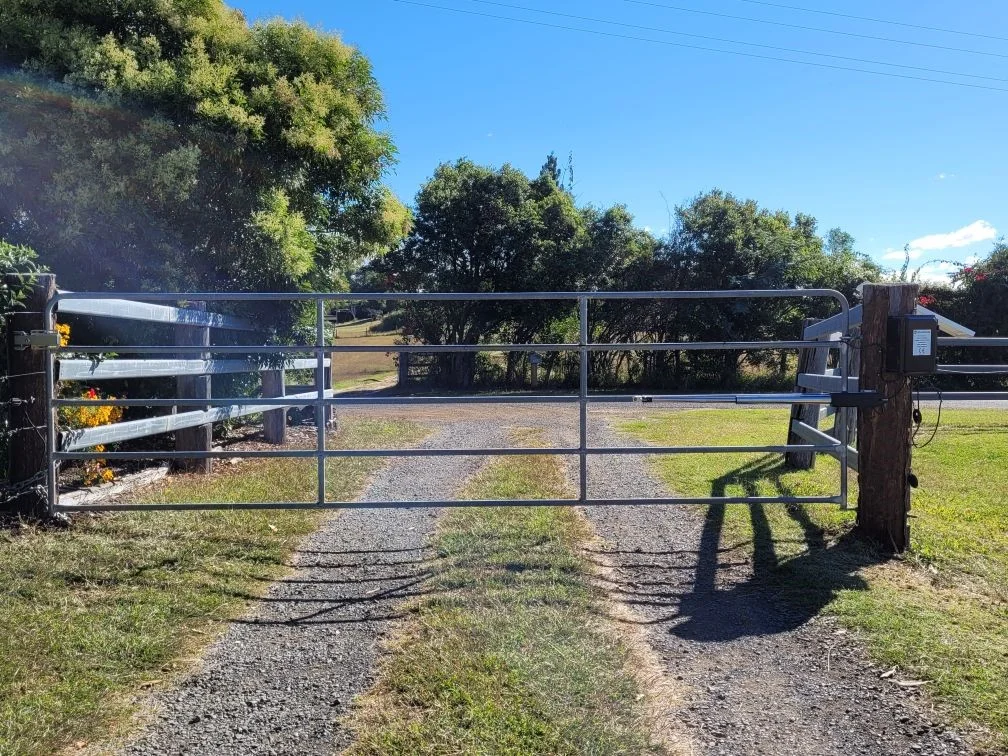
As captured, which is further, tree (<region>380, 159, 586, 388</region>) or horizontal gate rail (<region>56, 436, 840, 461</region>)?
tree (<region>380, 159, 586, 388</region>)

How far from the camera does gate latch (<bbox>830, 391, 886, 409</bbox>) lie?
4.53m

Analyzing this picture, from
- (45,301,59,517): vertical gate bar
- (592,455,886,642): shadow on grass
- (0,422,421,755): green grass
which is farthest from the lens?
(45,301,59,517): vertical gate bar

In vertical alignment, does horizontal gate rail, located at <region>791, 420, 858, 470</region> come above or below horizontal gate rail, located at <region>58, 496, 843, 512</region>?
above

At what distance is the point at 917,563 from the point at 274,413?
7482 mm

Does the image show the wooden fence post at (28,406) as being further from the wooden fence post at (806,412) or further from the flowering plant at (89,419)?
the wooden fence post at (806,412)

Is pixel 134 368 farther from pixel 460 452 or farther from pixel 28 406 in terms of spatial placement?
pixel 460 452

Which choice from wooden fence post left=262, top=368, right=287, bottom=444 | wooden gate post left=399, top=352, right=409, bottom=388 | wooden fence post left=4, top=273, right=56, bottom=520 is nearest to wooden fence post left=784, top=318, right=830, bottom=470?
wooden fence post left=262, top=368, right=287, bottom=444

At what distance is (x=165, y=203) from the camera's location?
8.09 meters

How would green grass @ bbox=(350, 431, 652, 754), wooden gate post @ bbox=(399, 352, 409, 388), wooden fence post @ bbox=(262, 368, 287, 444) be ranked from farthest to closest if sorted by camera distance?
wooden gate post @ bbox=(399, 352, 409, 388) → wooden fence post @ bbox=(262, 368, 287, 444) → green grass @ bbox=(350, 431, 652, 754)

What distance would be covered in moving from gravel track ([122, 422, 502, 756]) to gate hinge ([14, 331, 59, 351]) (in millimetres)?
2183

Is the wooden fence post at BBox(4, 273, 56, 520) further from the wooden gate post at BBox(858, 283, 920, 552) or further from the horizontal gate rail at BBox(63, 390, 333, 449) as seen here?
→ the wooden gate post at BBox(858, 283, 920, 552)

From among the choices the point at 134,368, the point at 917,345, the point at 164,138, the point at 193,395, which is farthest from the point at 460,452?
the point at 164,138

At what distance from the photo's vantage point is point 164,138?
7.93m

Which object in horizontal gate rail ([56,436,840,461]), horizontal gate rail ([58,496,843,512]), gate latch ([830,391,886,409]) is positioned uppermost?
gate latch ([830,391,886,409])
